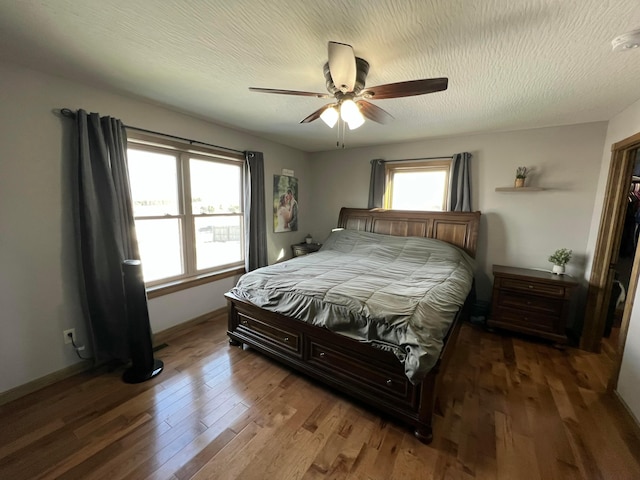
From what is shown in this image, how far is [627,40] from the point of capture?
1259mm

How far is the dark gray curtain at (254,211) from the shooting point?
3396 mm

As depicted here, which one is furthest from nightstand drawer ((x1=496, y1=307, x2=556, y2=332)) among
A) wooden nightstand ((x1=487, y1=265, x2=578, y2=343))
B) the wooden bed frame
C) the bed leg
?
the bed leg

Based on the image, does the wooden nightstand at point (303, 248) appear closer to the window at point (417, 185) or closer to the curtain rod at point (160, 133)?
the window at point (417, 185)

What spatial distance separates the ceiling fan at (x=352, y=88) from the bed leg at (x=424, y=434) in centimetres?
200

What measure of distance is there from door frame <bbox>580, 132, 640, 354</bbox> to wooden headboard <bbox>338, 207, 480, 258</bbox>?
106 centimetres

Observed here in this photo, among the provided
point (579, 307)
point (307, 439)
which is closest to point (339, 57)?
point (307, 439)

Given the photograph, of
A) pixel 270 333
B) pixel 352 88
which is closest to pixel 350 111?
pixel 352 88

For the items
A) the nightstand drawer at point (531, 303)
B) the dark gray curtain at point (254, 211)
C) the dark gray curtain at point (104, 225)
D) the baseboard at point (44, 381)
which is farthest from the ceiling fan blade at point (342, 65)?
the baseboard at point (44, 381)

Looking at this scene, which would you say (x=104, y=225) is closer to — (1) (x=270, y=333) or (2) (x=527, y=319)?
(1) (x=270, y=333)

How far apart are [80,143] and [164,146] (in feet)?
2.36

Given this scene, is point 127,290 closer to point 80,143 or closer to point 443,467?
point 80,143

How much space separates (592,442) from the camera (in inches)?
61.9

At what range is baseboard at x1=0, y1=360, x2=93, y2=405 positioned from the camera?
1815 millimetres

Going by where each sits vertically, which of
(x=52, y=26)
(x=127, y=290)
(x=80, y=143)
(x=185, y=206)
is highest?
(x=52, y=26)
